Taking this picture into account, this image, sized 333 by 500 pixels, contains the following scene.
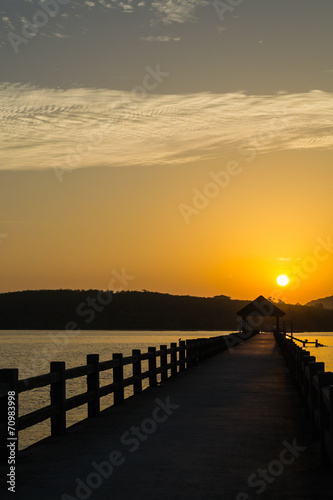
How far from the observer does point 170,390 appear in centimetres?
1909

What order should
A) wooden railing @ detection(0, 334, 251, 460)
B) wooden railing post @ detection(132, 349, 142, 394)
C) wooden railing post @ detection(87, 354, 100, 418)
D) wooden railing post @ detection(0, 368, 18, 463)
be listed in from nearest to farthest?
wooden railing post @ detection(0, 368, 18, 463) < wooden railing @ detection(0, 334, 251, 460) < wooden railing post @ detection(87, 354, 100, 418) < wooden railing post @ detection(132, 349, 142, 394)

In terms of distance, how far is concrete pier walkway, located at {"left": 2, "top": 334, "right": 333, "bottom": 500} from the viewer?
25.8 ft

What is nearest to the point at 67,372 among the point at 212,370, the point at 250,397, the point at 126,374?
the point at 250,397

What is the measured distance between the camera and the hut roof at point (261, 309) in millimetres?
73812

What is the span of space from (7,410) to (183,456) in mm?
2471

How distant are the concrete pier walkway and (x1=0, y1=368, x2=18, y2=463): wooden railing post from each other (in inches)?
11.7

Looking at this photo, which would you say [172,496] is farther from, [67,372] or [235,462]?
[67,372]

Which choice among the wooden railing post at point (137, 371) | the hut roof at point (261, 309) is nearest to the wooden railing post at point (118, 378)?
the wooden railing post at point (137, 371)

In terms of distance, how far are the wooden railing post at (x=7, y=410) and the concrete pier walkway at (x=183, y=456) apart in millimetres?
296

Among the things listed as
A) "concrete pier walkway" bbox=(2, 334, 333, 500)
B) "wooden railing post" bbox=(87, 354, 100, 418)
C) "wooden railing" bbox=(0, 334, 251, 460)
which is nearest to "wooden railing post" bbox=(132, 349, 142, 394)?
"wooden railing" bbox=(0, 334, 251, 460)

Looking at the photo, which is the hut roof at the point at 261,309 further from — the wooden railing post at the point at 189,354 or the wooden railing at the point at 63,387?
the wooden railing at the point at 63,387

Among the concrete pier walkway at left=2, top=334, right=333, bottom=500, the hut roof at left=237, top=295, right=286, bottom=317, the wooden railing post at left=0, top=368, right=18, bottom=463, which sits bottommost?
the concrete pier walkway at left=2, top=334, right=333, bottom=500

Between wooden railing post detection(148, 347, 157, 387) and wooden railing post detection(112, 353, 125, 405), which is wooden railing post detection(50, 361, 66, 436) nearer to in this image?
wooden railing post detection(112, 353, 125, 405)

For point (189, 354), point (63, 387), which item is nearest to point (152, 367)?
point (189, 354)
